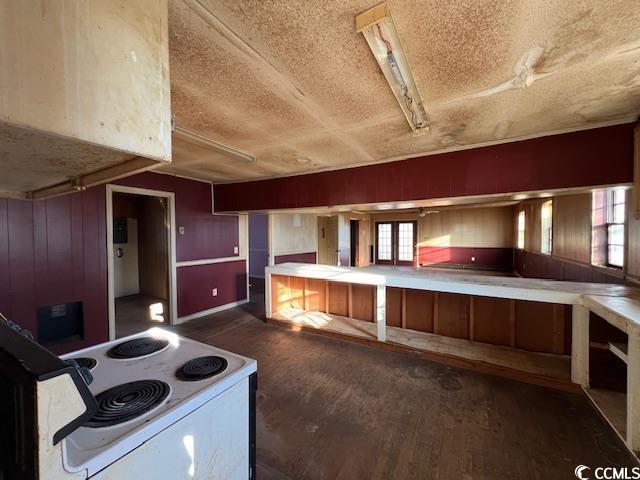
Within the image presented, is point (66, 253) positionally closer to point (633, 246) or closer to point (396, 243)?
point (633, 246)

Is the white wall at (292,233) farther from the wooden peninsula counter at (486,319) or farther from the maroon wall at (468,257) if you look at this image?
the maroon wall at (468,257)

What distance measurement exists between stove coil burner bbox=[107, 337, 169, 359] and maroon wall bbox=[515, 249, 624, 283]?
13.6 feet

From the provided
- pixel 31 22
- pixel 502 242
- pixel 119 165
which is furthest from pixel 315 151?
pixel 502 242

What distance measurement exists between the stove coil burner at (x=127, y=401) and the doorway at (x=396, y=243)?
9362 millimetres

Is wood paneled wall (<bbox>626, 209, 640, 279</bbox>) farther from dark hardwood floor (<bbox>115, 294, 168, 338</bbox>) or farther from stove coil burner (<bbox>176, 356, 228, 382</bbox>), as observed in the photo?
dark hardwood floor (<bbox>115, 294, 168, 338</bbox>)

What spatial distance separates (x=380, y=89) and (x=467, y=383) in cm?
250

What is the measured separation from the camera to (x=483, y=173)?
254 cm

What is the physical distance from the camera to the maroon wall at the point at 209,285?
4.00 m

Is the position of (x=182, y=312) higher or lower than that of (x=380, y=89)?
lower

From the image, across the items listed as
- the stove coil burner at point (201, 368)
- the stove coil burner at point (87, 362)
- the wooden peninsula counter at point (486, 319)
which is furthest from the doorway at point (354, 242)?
the stove coil burner at point (87, 362)

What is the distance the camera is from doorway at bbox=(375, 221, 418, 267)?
9492mm

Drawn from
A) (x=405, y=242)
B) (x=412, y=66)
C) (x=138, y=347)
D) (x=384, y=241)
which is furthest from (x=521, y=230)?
(x=138, y=347)

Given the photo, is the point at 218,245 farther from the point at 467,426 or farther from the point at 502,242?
the point at 502,242

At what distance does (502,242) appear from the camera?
812cm
